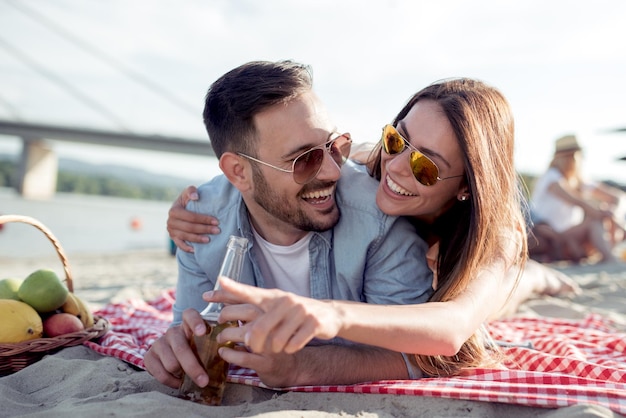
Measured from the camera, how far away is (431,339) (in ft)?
5.02

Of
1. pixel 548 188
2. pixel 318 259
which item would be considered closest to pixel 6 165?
pixel 548 188

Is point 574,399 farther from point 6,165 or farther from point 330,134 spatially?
point 6,165

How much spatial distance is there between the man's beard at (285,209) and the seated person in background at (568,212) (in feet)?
16.4

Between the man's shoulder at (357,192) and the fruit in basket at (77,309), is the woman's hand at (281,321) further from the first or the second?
the fruit in basket at (77,309)

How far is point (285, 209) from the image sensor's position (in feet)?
6.97

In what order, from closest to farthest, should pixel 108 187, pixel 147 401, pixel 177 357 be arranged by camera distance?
pixel 147 401, pixel 177 357, pixel 108 187

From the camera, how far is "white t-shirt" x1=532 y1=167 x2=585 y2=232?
6504 mm

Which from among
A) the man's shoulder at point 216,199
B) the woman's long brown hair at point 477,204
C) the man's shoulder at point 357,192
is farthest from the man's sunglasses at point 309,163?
the woman's long brown hair at point 477,204

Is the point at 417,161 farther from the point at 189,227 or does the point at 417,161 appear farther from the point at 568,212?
the point at 568,212

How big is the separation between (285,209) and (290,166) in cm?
16

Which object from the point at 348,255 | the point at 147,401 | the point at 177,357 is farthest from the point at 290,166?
the point at 147,401

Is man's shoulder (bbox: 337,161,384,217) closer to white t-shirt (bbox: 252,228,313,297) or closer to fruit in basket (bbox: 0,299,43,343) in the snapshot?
white t-shirt (bbox: 252,228,313,297)

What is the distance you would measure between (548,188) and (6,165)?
32.8 m

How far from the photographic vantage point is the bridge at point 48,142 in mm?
22281
